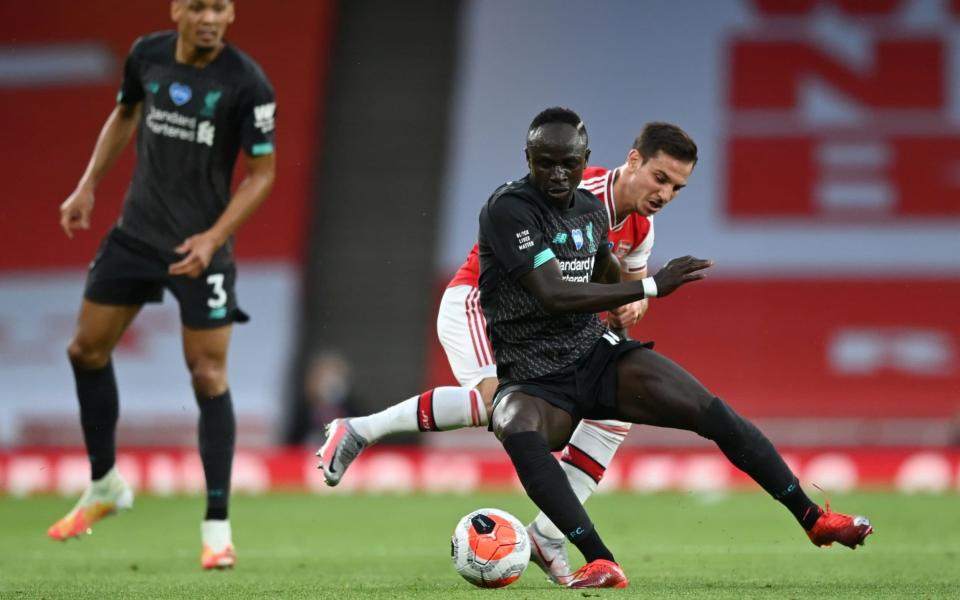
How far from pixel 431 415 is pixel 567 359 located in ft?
2.92

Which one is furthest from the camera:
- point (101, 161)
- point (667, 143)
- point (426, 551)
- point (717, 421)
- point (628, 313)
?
point (426, 551)

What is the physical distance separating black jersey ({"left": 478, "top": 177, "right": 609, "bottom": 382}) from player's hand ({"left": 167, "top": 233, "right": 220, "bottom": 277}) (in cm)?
146

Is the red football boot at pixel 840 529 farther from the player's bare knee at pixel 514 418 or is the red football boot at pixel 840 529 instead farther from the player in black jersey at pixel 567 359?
the player's bare knee at pixel 514 418

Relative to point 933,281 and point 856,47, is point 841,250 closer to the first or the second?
point 933,281

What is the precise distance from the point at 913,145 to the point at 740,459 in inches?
542

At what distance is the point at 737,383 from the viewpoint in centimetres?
1816

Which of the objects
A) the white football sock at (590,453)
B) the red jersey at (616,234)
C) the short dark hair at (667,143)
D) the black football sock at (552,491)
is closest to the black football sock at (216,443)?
the red jersey at (616,234)

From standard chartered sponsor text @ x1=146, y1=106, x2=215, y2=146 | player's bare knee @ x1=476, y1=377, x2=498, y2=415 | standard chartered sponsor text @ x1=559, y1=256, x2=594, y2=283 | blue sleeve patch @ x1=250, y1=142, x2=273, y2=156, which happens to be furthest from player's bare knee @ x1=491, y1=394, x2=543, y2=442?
standard chartered sponsor text @ x1=146, y1=106, x2=215, y2=146

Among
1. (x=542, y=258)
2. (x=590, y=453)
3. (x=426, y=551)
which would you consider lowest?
(x=426, y=551)

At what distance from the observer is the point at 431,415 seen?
6.85 metres

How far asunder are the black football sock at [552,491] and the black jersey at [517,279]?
1.26 feet

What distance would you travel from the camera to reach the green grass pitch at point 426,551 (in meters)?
6.00

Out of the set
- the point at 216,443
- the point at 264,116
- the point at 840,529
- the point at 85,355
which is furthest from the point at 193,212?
the point at 840,529

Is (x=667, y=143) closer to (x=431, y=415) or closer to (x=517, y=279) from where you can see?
(x=517, y=279)
